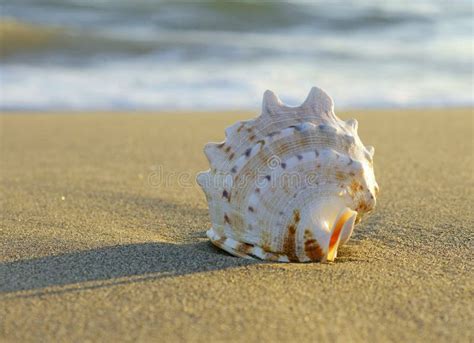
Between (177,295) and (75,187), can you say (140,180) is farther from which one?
(177,295)

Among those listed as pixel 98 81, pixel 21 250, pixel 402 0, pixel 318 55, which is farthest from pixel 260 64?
pixel 402 0

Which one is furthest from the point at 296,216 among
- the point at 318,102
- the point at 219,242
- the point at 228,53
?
the point at 228,53

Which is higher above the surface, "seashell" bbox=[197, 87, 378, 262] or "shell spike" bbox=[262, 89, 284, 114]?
"shell spike" bbox=[262, 89, 284, 114]

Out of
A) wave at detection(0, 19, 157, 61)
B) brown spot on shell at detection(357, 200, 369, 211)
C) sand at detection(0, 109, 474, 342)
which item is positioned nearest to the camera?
sand at detection(0, 109, 474, 342)

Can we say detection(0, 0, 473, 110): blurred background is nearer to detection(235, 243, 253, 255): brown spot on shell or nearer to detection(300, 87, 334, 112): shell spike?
detection(300, 87, 334, 112): shell spike

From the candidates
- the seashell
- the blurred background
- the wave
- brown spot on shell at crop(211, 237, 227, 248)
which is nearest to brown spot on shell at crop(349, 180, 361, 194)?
the seashell

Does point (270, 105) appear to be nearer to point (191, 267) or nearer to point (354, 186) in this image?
point (354, 186)
